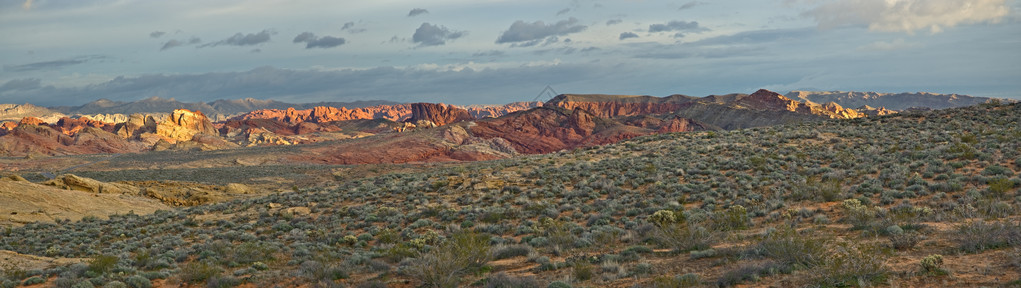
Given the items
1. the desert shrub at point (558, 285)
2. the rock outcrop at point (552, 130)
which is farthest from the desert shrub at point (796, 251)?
the rock outcrop at point (552, 130)

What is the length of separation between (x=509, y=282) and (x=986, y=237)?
9.44 m

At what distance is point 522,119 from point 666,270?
12192 cm

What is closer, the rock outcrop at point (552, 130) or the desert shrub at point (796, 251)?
the desert shrub at point (796, 251)

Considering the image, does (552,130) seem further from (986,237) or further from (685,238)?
(986,237)

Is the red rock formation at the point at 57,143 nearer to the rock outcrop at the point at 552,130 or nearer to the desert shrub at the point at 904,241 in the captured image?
the rock outcrop at the point at 552,130

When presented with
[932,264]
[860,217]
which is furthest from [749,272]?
[860,217]

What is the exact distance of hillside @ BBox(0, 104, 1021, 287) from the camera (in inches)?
470

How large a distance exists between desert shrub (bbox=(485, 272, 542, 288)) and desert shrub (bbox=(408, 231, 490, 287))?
891mm

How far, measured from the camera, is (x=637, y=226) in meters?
17.9

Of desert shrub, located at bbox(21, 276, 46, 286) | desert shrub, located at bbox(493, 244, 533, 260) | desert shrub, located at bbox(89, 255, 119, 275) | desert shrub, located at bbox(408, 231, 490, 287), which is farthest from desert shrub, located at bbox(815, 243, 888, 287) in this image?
desert shrub, located at bbox(21, 276, 46, 286)

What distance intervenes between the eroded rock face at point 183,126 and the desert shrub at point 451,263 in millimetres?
171916

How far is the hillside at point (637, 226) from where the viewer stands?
11938 mm

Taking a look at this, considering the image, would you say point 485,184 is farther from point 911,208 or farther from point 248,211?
point 911,208

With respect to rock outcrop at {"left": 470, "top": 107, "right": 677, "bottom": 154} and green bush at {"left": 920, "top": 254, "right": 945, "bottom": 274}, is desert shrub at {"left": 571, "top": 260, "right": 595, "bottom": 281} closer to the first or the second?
green bush at {"left": 920, "top": 254, "right": 945, "bottom": 274}
